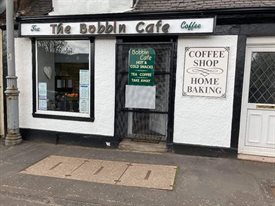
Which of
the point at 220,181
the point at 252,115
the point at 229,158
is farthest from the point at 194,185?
the point at 252,115

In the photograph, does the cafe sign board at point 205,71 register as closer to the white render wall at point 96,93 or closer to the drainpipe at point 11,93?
the white render wall at point 96,93

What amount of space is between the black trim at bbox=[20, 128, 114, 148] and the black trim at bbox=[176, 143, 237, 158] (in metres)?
1.53

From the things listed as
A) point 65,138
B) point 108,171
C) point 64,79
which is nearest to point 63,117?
point 65,138

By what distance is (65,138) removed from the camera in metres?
6.54

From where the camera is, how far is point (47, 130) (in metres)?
6.62

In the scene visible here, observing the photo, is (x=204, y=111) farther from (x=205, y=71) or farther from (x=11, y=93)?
(x=11, y=93)

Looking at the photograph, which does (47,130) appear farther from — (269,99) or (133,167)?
(269,99)

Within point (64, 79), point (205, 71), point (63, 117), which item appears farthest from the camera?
point (64, 79)

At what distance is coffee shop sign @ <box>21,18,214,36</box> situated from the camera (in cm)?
540

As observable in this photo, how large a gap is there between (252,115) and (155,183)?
2.63m

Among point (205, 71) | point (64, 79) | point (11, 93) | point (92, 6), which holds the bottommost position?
point (11, 93)

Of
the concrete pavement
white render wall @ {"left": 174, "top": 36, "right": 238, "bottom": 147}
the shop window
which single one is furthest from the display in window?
white render wall @ {"left": 174, "top": 36, "right": 238, "bottom": 147}

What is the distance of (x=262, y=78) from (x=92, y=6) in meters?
3.88

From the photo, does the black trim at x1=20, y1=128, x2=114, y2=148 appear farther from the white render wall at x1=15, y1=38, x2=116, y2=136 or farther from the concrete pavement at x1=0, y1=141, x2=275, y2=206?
the concrete pavement at x1=0, y1=141, x2=275, y2=206
